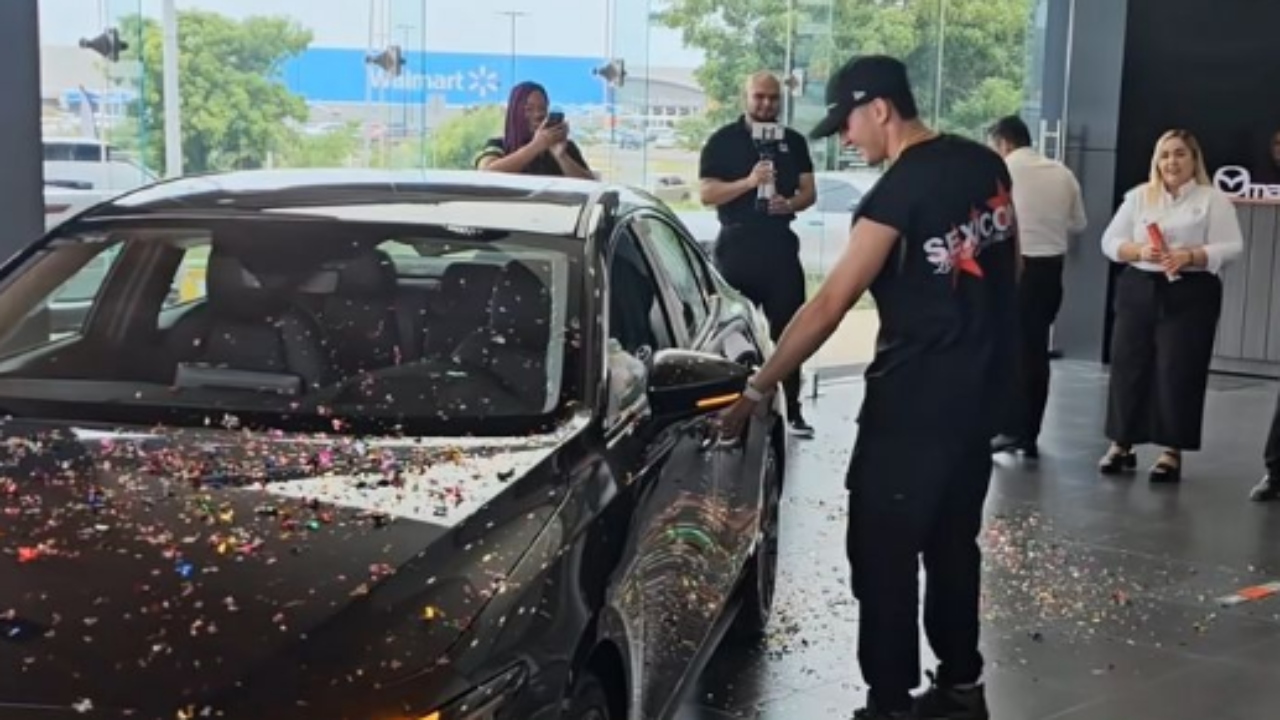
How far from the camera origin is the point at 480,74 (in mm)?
8969

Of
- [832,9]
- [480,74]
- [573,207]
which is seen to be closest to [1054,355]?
[832,9]

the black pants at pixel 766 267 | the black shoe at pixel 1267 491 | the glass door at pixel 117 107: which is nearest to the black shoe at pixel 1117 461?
the black shoe at pixel 1267 491

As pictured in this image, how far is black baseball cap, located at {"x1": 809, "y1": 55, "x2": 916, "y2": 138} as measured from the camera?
13.4 feet

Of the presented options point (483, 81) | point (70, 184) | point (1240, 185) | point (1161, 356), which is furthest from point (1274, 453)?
point (70, 184)

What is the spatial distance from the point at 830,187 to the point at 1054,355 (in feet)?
7.54

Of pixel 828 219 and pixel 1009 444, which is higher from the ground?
pixel 828 219

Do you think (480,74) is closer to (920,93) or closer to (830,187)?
(830,187)

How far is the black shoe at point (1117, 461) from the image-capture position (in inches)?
305

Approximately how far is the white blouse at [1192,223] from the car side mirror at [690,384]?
167 inches

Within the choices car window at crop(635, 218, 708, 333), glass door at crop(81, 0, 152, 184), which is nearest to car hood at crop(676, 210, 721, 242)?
glass door at crop(81, 0, 152, 184)

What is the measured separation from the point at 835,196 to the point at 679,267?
664 cm

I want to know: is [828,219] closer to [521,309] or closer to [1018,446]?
[1018,446]

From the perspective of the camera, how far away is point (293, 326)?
3514mm

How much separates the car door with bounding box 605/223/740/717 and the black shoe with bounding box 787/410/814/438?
439cm
